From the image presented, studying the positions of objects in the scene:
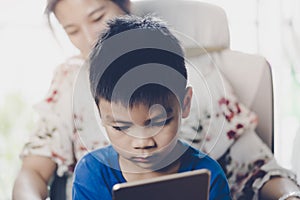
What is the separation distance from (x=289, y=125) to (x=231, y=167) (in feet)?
0.62

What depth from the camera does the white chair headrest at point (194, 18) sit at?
41.3 inches

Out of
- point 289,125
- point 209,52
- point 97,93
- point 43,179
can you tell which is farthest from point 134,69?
point 289,125

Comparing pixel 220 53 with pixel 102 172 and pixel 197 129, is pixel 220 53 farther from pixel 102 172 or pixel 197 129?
pixel 102 172

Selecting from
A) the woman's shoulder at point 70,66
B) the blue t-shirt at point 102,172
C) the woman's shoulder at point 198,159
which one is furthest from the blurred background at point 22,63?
the woman's shoulder at point 198,159

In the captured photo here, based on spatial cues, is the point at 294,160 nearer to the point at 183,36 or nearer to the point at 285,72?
the point at 285,72

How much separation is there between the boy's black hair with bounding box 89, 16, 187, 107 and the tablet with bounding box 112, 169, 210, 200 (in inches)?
6.0

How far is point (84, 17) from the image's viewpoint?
40.8 inches

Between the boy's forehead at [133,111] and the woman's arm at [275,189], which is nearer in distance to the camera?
the boy's forehead at [133,111]

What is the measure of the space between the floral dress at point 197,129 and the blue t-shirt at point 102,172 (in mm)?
18

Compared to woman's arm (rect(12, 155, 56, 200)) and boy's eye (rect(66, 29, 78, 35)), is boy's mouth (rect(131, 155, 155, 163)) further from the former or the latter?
boy's eye (rect(66, 29, 78, 35))

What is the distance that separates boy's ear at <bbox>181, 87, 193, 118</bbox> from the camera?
103cm

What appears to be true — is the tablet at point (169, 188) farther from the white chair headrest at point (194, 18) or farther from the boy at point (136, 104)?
the white chair headrest at point (194, 18)

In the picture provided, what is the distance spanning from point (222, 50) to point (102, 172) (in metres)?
0.37

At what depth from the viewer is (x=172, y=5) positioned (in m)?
1.07
